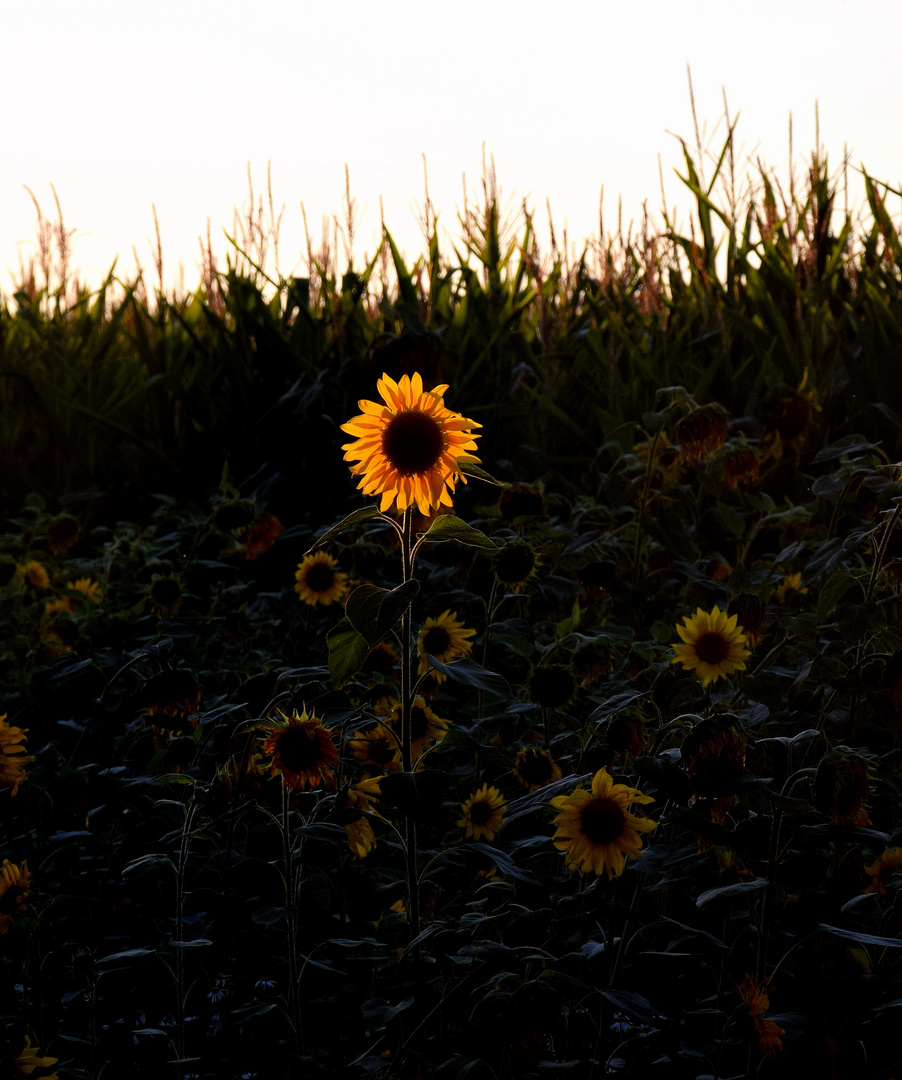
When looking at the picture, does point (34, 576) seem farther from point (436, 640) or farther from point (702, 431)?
point (702, 431)

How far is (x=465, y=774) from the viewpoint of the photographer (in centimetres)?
157

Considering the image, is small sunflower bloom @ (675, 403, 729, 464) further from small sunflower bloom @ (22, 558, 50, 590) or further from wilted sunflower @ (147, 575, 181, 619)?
small sunflower bloom @ (22, 558, 50, 590)

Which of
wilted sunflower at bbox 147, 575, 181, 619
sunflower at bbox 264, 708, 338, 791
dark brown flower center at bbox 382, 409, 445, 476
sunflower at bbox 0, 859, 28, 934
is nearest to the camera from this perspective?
dark brown flower center at bbox 382, 409, 445, 476

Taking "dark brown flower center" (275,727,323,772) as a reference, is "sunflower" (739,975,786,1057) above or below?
below

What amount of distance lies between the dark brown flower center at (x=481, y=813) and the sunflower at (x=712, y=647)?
365mm

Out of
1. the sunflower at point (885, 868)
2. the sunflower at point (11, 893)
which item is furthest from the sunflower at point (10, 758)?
the sunflower at point (885, 868)

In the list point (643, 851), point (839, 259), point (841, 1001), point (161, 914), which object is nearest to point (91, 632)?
point (161, 914)

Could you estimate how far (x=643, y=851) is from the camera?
131 centimetres

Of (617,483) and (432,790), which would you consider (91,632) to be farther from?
(432,790)

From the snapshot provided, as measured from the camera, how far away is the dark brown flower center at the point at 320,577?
221cm

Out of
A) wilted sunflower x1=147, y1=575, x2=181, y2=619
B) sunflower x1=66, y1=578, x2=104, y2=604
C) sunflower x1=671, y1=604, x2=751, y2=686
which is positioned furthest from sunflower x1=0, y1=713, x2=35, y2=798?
sunflower x1=66, y1=578, x2=104, y2=604

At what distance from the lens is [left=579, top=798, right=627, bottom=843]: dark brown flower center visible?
48.8 inches

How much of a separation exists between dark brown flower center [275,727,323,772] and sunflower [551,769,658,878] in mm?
287

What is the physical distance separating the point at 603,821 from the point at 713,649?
1.73ft
